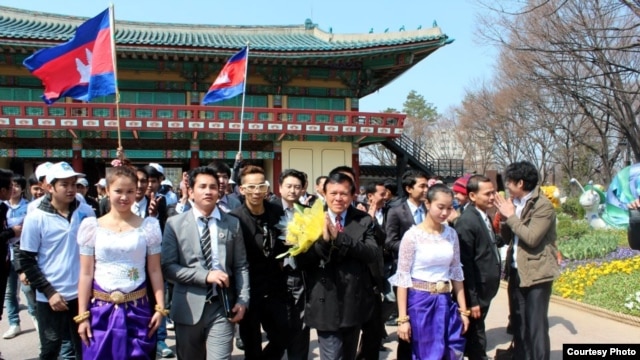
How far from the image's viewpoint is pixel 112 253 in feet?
9.10

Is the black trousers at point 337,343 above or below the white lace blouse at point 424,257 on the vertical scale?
below

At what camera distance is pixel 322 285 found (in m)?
3.07

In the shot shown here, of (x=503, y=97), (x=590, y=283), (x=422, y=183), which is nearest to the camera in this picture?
(x=422, y=183)

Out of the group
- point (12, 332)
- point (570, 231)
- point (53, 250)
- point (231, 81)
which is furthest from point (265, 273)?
point (570, 231)

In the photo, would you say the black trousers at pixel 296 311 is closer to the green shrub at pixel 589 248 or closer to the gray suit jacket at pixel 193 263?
the gray suit jacket at pixel 193 263

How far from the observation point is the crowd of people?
282 cm

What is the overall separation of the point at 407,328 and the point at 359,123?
40.2 ft

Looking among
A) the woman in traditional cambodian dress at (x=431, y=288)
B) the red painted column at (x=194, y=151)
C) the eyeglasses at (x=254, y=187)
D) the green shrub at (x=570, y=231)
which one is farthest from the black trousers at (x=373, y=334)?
the red painted column at (x=194, y=151)

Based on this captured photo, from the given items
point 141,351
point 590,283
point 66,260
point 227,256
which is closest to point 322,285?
point 227,256

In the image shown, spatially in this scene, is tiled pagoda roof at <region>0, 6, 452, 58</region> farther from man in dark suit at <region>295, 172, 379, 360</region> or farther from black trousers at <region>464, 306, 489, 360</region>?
black trousers at <region>464, 306, 489, 360</region>

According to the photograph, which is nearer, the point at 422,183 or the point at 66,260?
the point at 66,260

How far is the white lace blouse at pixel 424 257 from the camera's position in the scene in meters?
3.20

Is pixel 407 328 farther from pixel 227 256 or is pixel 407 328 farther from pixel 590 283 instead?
pixel 590 283

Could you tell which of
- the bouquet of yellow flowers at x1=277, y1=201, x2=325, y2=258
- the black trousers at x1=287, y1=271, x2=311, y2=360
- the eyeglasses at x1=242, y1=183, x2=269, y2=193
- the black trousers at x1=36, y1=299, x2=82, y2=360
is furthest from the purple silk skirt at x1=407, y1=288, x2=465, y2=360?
the black trousers at x1=36, y1=299, x2=82, y2=360
